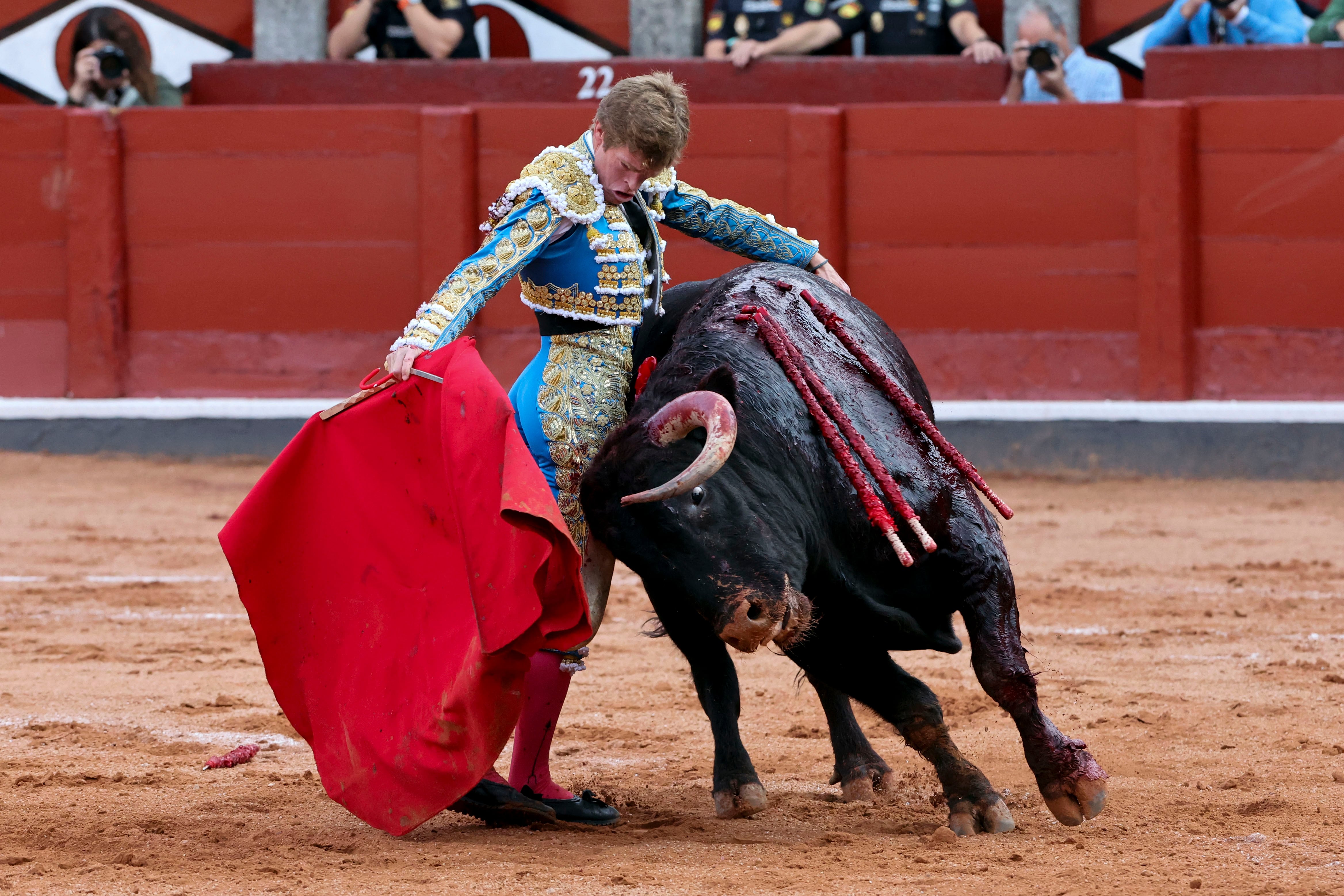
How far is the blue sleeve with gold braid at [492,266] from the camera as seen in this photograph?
2.45 meters

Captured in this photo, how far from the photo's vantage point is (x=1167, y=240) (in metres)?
6.79

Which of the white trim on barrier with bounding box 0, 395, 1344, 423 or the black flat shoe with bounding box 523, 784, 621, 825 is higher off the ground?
the white trim on barrier with bounding box 0, 395, 1344, 423

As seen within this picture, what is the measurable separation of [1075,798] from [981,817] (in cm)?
15

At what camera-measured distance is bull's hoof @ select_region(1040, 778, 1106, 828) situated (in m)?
2.41

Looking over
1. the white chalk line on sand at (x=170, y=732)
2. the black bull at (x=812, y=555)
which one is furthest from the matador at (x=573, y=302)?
the white chalk line on sand at (x=170, y=732)

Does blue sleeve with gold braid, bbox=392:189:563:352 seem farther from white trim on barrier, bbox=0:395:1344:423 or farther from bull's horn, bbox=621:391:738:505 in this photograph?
white trim on barrier, bbox=0:395:1344:423

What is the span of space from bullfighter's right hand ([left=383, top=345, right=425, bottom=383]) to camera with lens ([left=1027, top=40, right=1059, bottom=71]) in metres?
4.90

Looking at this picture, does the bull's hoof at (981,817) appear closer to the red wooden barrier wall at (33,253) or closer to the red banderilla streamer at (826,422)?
the red banderilla streamer at (826,422)

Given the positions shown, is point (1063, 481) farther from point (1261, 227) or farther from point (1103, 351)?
point (1261, 227)

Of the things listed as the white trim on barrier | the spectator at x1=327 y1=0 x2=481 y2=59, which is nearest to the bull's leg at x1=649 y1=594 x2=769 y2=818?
the white trim on barrier

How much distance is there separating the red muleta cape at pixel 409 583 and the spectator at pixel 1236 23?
207 inches

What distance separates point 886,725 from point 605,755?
2.13ft

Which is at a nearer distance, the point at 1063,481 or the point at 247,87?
the point at 1063,481

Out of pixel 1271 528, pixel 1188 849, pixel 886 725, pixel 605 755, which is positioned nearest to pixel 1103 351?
pixel 1271 528
